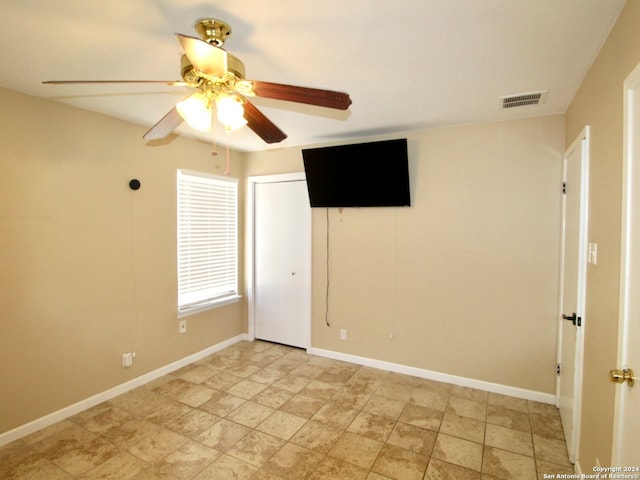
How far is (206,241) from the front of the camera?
3.79 metres

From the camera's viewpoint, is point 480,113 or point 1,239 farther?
point 480,113

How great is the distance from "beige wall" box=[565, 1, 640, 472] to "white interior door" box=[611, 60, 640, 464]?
0.09 meters

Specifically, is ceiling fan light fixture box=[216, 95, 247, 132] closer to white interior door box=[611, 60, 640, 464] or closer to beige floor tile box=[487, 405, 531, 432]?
white interior door box=[611, 60, 640, 464]

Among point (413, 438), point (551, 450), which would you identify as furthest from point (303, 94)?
point (551, 450)

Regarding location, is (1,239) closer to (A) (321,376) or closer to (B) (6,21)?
(B) (6,21)

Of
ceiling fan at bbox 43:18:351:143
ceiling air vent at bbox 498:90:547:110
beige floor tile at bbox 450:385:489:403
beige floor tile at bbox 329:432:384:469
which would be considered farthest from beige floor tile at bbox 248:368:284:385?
ceiling air vent at bbox 498:90:547:110

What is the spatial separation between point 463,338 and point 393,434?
3.87 ft

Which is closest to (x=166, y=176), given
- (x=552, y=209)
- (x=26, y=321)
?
(x=26, y=321)

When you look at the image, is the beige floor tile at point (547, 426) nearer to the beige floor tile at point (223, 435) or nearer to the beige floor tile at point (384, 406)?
the beige floor tile at point (384, 406)

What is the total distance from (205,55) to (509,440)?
298cm

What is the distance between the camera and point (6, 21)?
153cm

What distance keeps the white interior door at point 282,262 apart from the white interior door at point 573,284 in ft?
7.96

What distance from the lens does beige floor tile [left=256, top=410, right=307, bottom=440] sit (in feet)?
7.97

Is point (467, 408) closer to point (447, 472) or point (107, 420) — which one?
point (447, 472)
